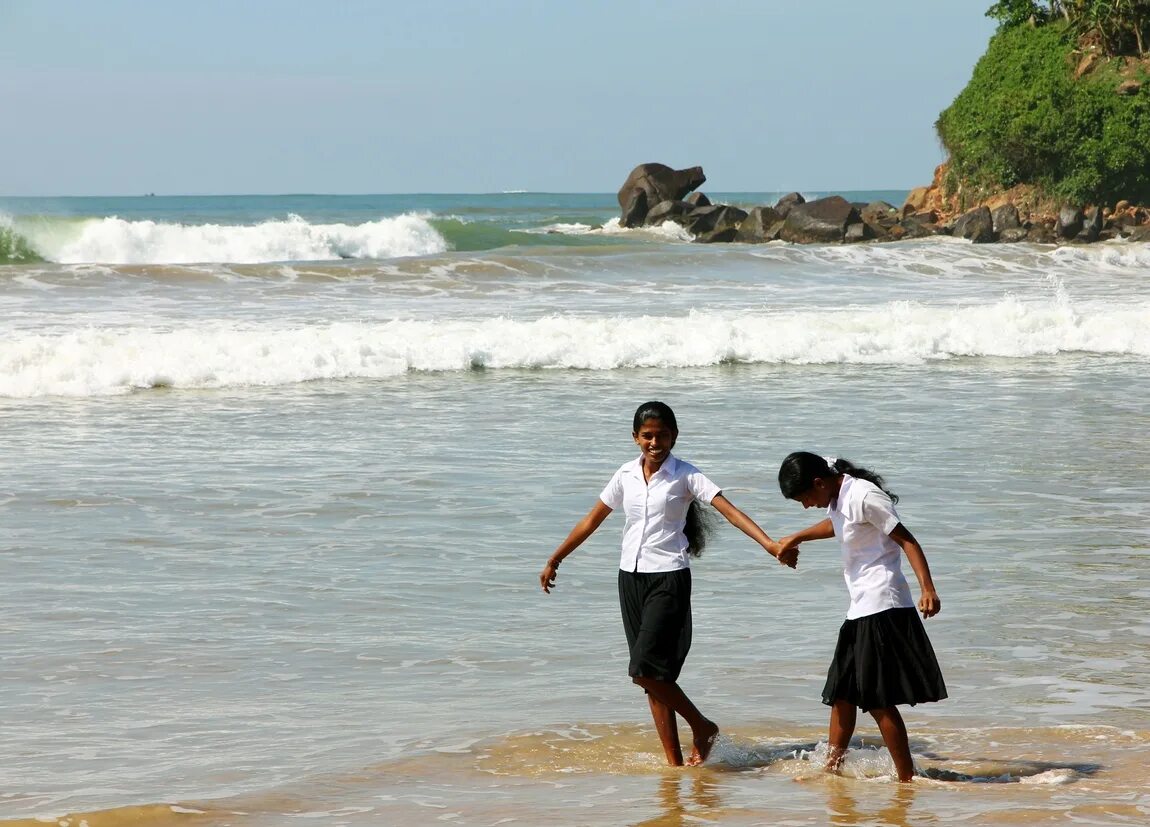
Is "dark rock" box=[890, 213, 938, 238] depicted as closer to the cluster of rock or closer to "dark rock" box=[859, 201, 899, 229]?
the cluster of rock

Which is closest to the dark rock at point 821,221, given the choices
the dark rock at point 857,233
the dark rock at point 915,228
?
the dark rock at point 857,233

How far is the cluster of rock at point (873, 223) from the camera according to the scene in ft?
149

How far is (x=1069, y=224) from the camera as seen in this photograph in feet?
149

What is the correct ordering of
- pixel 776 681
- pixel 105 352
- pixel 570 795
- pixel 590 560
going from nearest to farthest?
pixel 570 795
pixel 776 681
pixel 590 560
pixel 105 352

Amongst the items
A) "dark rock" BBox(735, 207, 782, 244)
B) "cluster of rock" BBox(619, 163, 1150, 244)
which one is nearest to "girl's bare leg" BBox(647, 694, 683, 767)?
"cluster of rock" BBox(619, 163, 1150, 244)

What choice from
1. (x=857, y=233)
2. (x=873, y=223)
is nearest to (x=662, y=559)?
(x=857, y=233)

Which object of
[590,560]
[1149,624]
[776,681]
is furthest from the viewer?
[590,560]

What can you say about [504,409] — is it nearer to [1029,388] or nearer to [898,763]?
[1029,388]

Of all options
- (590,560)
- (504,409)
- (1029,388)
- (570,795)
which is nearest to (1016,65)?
(1029,388)

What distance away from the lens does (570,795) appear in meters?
5.11

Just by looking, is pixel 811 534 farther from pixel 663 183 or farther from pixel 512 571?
pixel 663 183

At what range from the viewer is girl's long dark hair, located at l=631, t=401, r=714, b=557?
17.6ft

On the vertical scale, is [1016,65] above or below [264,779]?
above

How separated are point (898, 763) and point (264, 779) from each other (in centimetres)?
226
